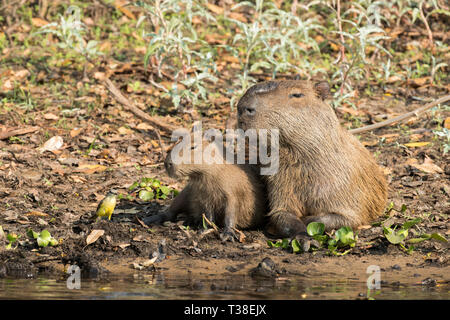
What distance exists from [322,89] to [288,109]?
1.03 feet

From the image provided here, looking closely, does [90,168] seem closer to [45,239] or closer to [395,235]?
[45,239]

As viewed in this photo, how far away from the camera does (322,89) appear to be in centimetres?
548

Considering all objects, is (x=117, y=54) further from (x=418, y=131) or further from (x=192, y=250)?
(x=192, y=250)

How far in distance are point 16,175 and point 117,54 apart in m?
3.35

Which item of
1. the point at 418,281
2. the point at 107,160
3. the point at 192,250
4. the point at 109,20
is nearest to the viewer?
the point at 418,281

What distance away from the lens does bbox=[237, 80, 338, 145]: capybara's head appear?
535 centimetres

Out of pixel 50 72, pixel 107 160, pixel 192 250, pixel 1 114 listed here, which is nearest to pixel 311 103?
pixel 192 250

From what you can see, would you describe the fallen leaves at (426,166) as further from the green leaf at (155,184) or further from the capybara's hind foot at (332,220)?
the green leaf at (155,184)

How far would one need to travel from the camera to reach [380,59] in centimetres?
973

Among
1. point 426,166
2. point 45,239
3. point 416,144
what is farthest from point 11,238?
point 416,144

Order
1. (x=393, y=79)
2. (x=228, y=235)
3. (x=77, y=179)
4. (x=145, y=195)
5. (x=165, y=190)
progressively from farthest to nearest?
(x=393, y=79) < (x=77, y=179) < (x=165, y=190) < (x=145, y=195) < (x=228, y=235)

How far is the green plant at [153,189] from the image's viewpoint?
654cm

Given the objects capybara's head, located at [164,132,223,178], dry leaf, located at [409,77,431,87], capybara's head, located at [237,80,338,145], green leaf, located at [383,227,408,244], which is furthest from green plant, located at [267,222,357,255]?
dry leaf, located at [409,77,431,87]
